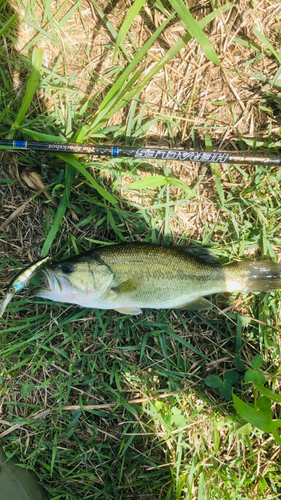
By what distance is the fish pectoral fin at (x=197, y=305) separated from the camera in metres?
2.97

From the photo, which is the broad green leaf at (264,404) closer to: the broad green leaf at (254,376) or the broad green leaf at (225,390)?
the broad green leaf at (254,376)

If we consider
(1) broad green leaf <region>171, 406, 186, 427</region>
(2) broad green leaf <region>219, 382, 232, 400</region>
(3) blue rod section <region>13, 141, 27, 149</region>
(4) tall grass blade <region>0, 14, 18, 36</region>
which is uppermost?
(4) tall grass blade <region>0, 14, 18, 36</region>

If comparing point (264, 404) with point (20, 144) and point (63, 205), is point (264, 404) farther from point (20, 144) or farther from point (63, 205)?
point (20, 144)

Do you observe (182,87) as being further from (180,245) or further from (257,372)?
(257,372)

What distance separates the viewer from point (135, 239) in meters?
3.21

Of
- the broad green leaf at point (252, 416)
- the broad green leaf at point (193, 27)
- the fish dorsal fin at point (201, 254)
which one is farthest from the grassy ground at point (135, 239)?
the broad green leaf at point (193, 27)

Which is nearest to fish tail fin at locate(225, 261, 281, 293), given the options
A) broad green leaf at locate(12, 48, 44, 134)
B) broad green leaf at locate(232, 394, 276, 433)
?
broad green leaf at locate(232, 394, 276, 433)

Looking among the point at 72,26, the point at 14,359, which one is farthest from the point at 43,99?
the point at 14,359

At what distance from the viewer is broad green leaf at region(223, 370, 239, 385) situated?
3098mm

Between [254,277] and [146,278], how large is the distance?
1.08 m

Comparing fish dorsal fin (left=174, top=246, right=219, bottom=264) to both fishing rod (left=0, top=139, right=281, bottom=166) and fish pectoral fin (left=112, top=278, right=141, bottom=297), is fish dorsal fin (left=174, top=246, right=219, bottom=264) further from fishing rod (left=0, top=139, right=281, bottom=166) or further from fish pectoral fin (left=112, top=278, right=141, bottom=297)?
fishing rod (left=0, top=139, right=281, bottom=166)

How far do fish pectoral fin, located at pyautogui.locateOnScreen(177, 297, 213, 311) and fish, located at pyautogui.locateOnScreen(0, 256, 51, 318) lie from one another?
1.43 meters

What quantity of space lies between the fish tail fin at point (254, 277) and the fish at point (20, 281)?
185 cm

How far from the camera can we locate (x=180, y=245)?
127 inches
